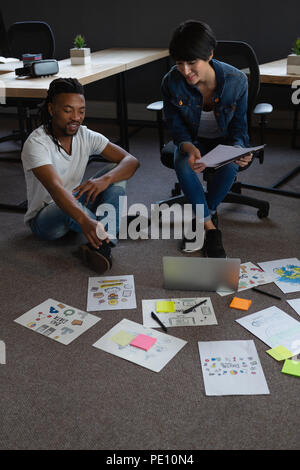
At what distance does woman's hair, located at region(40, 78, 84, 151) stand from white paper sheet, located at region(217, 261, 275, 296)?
1023 millimetres

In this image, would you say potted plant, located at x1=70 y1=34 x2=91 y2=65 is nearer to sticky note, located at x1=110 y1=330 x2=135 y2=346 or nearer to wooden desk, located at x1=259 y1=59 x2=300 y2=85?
wooden desk, located at x1=259 y1=59 x2=300 y2=85

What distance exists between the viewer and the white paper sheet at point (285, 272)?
6.64 feet

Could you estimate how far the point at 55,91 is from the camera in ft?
6.98

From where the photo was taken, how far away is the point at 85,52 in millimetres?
3236

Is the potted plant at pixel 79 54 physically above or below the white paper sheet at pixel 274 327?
above

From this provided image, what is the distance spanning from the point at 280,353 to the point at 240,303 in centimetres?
32

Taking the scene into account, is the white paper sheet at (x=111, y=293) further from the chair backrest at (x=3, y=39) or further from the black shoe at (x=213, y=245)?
the chair backrest at (x=3, y=39)

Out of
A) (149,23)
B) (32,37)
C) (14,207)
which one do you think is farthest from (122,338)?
(149,23)

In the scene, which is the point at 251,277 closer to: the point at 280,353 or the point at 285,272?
the point at 285,272

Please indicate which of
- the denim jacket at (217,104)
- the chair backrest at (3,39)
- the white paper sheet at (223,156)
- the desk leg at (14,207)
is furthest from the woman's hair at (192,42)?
the chair backrest at (3,39)

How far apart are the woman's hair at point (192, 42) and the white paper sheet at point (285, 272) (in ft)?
3.18
